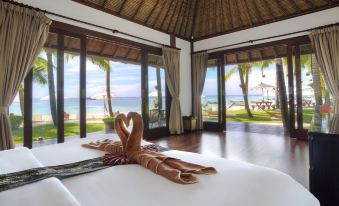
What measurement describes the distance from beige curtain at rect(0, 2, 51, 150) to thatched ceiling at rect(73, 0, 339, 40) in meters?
1.07

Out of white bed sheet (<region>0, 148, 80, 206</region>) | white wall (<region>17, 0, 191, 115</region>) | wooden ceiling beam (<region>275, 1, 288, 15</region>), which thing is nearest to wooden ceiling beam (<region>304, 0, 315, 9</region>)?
wooden ceiling beam (<region>275, 1, 288, 15</region>)

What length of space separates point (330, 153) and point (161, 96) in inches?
160

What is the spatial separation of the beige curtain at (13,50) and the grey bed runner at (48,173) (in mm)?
2100

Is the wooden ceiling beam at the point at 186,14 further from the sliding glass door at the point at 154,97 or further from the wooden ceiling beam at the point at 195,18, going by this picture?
the sliding glass door at the point at 154,97

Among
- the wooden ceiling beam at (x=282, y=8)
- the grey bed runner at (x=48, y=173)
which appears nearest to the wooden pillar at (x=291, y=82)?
the wooden ceiling beam at (x=282, y=8)

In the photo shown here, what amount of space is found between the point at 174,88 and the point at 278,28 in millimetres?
2749

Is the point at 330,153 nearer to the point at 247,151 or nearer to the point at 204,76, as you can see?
the point at 247,151

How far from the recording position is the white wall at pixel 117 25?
127 inches

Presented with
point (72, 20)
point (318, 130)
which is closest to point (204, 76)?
point (72, 20)

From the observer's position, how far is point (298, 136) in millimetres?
4379

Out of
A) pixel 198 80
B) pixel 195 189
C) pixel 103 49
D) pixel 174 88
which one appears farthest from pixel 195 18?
pixel 195 189

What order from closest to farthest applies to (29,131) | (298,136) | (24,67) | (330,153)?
(330,153), (24,67), (29,131), (298,136)

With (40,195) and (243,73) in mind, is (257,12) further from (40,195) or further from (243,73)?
(40,195)

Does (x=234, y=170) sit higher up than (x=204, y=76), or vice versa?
(x=204, y=76)
